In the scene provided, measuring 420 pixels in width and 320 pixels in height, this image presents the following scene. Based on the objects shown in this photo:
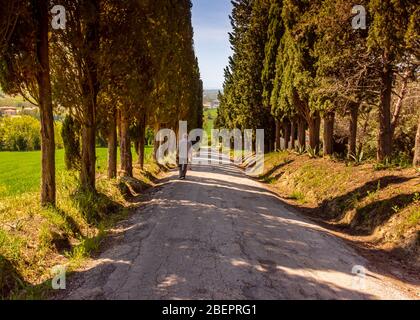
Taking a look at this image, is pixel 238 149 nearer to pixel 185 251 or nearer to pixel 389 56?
pixel 389 56

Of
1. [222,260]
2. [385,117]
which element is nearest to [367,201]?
[385,117]

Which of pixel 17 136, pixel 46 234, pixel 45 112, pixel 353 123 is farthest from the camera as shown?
pixel 17 136

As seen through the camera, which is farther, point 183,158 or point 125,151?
point 183,158

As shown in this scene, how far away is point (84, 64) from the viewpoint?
11.5 metres

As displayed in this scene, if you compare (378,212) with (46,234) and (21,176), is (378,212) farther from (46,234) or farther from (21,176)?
(21,176)

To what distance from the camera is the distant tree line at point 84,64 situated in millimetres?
8922

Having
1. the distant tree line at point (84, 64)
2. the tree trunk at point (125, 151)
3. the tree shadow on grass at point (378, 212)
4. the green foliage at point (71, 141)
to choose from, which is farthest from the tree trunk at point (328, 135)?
the green foliage at point (71, 141)

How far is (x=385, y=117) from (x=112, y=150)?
10.3 meters

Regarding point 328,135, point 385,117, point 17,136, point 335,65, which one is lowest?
point 328,135

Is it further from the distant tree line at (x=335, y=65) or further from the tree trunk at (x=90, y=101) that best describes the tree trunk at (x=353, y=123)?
the tree trunk at (x=90, y=101)

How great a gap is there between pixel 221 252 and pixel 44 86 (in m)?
5.67

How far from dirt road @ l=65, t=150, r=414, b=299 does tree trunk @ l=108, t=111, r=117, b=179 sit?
18.3ft

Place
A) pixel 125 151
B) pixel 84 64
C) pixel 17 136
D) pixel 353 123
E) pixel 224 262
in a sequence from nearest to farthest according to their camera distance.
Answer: pixel 224 262
pixel 84 64
pixel 125 151
pixel 353 123
pixel 17 136

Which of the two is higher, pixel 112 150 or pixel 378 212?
pixel 112 150
